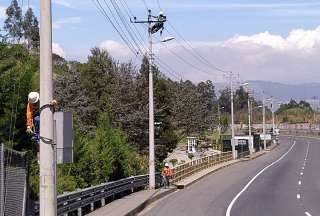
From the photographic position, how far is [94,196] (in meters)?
23.9

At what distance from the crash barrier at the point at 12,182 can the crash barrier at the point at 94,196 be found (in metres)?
2.83

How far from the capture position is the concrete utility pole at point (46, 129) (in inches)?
459

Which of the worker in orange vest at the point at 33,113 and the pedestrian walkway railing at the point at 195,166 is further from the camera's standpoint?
the pedestrian walkway railing at the point at 195,166

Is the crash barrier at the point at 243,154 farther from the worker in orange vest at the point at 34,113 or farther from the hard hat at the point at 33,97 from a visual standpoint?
the hard hat at the point at 33,97

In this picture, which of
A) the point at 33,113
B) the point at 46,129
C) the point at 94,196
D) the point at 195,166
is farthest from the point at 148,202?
the point at 195,166

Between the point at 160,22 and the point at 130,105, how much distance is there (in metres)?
20.9

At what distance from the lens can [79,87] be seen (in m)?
57.9

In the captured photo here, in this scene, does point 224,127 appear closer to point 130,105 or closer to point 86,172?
point 130,105

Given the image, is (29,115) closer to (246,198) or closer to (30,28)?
(246,198)

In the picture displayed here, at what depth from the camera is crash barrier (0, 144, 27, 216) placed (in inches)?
442

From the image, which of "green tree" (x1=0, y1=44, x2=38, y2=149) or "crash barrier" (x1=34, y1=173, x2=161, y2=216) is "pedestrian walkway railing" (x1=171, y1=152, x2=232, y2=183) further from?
"green tree" (x1=0, y1=44, x2=38, y2=149)

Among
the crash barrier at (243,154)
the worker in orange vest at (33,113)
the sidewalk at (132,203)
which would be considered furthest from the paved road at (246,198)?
the crash barrier at (243,154)

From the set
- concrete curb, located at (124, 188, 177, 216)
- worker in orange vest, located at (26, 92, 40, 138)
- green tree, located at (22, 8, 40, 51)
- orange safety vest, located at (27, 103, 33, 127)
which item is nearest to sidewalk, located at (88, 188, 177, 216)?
concrete curb, located at (124, 188, 177, 216)

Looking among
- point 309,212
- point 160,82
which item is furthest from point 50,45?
point 160,82
